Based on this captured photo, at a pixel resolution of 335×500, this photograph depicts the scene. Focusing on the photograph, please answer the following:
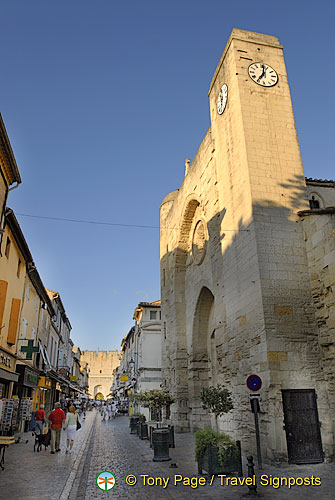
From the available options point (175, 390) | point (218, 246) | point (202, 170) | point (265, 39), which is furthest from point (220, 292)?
point (265, 39)

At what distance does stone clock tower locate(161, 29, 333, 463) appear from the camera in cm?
1091

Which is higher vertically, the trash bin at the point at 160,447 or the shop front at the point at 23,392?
the shop front at the point at 23,392

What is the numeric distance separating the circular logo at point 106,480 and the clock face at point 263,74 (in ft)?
48.0

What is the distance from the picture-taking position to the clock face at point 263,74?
611 inches

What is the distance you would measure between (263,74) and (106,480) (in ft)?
50.1

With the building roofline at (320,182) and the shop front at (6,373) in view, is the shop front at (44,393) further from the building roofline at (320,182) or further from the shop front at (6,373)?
the building roofline at (320,182)

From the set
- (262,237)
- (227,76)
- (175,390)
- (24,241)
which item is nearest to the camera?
(262,237)

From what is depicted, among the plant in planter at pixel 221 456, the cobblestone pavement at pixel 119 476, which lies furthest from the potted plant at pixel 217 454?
the cobblestone pavement at pixel 119 476

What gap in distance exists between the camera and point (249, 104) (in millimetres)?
14938

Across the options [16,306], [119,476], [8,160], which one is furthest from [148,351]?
[119,476]

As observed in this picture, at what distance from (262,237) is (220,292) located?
15.1 feet

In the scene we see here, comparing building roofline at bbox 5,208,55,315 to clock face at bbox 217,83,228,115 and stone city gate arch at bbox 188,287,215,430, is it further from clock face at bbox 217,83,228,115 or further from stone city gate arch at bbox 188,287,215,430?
clock face at bbox 217,83,228,115

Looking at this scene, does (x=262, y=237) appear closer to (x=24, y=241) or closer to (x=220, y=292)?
(x=220, y=292)

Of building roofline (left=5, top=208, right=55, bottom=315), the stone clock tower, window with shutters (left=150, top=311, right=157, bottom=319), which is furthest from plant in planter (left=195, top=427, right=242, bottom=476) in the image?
window with shutters (left=150, top=311, right=157, bottom=319)
